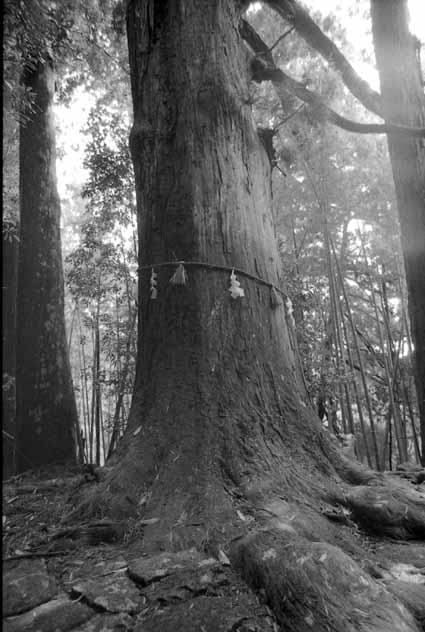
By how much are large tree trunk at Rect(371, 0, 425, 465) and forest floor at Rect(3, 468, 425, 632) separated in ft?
7.01

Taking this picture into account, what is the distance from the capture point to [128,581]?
4.14 feet

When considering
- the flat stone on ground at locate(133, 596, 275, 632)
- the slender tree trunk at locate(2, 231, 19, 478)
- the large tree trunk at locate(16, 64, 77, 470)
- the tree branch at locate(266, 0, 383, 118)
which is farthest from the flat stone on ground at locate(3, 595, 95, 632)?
the slender tree trunk at locate(2, 231, 19, 478)

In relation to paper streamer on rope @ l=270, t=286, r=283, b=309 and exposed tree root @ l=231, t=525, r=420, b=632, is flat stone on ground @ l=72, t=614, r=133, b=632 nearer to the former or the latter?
exposed tree root @ l=231, t=525, r=420, b=632

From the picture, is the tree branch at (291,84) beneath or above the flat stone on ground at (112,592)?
above

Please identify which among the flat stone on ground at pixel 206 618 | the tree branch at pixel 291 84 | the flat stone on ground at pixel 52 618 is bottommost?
the flat stone on ground at pixel 206 618

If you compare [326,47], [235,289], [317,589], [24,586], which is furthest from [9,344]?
[317,589]

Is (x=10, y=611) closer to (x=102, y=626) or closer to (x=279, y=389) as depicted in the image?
(x=102, y=626)

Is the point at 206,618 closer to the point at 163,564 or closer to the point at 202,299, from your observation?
the point at 163,564

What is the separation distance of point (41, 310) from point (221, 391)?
9.63 ft

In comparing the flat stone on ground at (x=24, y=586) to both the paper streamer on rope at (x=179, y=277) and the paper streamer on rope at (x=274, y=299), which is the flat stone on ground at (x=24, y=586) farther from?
the paper streamer on rope at (x=274, y=299)

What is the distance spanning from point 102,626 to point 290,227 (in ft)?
21.9

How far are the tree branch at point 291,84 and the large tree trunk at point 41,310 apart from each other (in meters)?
1.98

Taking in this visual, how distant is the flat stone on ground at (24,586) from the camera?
1.13 m

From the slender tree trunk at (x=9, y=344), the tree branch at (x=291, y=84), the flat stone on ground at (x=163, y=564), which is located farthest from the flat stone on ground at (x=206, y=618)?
the slender tree trunk at (x=9, y=344)
